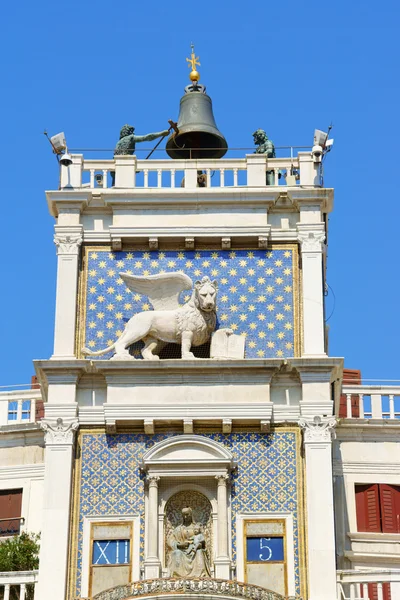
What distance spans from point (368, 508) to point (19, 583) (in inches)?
285

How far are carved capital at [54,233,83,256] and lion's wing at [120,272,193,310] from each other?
1.22 metres

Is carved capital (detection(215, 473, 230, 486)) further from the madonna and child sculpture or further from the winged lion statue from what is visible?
the winged lion statue

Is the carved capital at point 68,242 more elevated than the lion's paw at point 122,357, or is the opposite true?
the carved capital at point 68,242

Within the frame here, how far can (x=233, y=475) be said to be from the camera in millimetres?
29781

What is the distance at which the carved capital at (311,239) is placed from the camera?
31.8m

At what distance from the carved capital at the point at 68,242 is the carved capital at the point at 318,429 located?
5543 mm

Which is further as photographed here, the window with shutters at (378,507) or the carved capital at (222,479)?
the window with shutters at (378,507)

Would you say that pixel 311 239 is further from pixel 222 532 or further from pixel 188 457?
pixel 222 532

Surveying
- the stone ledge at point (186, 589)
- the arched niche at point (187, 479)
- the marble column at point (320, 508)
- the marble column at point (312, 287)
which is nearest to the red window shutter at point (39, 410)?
the arched niche at point (187, 479)

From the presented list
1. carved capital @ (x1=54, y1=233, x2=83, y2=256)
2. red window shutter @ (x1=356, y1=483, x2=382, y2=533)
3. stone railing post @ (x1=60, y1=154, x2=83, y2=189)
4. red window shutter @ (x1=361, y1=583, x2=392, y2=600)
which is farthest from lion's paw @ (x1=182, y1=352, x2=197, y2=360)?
red window shutter @ (x1=361, y1=583, x2=392, y2=600)

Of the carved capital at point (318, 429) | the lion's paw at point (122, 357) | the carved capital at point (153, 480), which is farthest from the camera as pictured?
the lion's paw at point (122, 357)

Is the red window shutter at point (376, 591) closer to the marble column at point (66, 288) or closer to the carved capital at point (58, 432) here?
the carved capital at point (58, 432)

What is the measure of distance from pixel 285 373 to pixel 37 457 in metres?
5.55

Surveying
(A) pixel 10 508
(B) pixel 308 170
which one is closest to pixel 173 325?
(B) pixel 308 170
